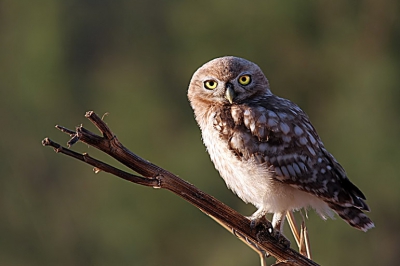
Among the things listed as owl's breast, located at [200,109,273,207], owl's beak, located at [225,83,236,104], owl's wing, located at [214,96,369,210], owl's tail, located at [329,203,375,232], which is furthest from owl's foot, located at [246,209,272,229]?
owl's beak, located at [225,83,236,104]

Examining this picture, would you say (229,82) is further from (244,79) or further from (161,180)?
(161,180)

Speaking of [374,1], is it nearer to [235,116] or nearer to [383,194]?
[383,194]

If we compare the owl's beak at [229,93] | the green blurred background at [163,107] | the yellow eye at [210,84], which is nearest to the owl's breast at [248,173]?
the owl's beak at [229,93]

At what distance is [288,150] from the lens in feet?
12.0

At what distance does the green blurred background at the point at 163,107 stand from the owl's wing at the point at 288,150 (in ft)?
19.2

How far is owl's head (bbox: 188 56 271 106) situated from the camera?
3.96 metres

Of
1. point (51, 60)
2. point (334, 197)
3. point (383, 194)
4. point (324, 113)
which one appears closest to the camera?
point (334, 197)

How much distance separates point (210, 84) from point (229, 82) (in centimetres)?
14

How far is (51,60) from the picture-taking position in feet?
42.2

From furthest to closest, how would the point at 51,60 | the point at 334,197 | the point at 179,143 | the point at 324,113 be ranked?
1. the point at 51,60
2. the point at 179,143
3. the point at 324,113
4. the point at 334,197

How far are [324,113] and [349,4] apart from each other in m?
1.81

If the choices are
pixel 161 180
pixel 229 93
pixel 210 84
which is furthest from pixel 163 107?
pixel 161 180

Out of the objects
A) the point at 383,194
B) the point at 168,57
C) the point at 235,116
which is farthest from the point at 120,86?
the point at 235,116

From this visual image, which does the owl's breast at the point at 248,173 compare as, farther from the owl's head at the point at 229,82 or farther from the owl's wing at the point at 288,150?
the owl's head at the point at 229,82
